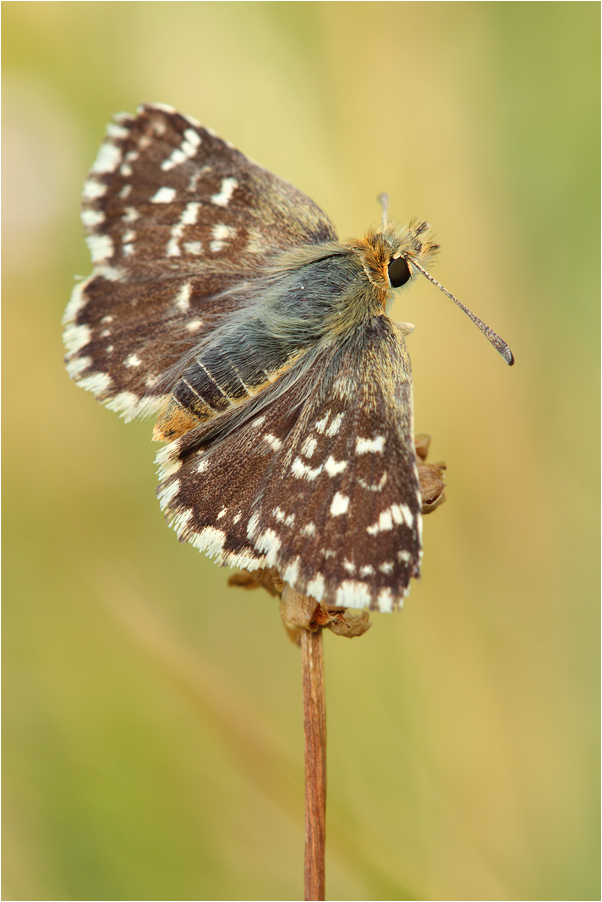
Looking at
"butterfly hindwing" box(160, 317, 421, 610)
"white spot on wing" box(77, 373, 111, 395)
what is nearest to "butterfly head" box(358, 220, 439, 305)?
"butterfly hindwing" box(160, 317, 421, 610)

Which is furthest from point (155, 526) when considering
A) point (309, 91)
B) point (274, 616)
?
point (309, 91)

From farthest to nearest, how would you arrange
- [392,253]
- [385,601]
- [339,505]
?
[392,253] < [339,505] < [385,601]

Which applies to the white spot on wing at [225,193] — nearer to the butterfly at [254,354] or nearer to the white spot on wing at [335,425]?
the butterfly at [254,354]

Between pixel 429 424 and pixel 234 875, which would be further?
pixel 429 424

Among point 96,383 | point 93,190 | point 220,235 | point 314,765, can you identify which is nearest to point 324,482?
point 314,765

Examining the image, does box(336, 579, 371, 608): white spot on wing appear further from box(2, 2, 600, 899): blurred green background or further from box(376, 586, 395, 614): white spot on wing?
box(2, 2, 600, 899): blurred green background

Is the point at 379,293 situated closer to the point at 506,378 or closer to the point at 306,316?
the point at 306,316

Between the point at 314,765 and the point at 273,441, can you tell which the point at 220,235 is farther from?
the point at 314,765
